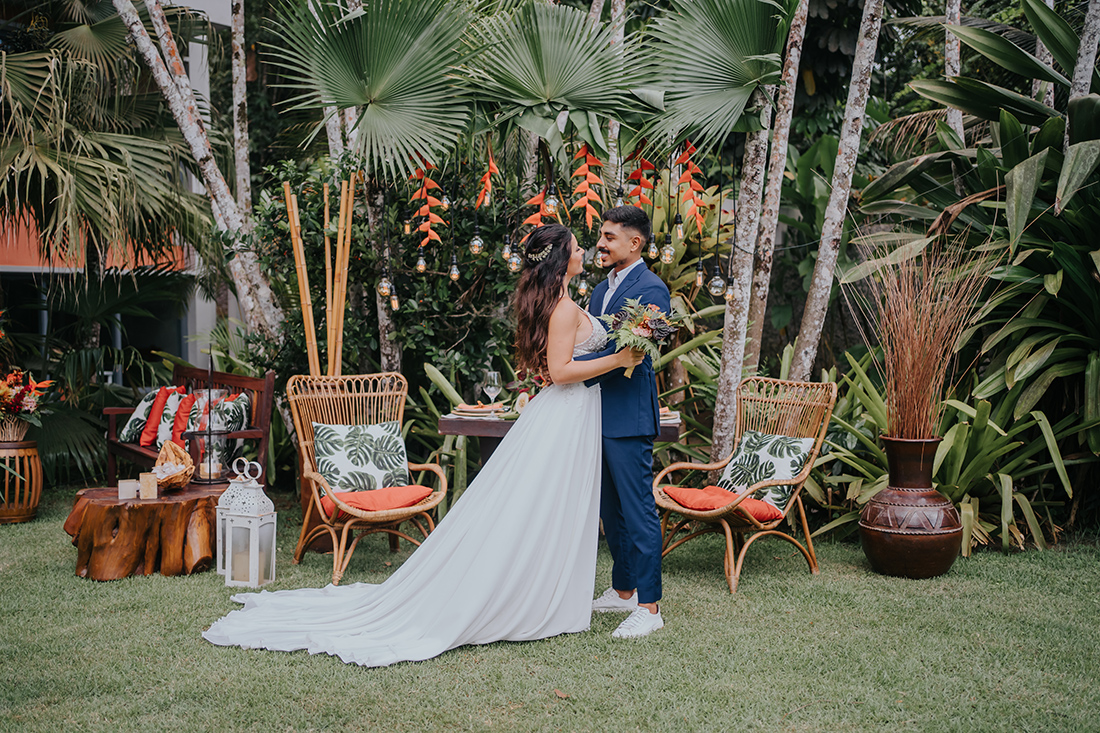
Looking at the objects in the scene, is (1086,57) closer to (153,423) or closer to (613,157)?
(613,157)

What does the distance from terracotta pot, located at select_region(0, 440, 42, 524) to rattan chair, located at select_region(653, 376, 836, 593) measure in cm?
431

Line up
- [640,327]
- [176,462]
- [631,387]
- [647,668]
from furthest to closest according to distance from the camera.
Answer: [176,462]
[631,387]
[640,327]
[647,668]

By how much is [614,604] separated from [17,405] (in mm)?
4403

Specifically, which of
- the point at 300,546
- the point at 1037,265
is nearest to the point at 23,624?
the point at 300,546

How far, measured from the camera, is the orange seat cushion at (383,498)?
15.0 feet

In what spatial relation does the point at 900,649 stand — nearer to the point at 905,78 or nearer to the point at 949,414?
the point at 949,414

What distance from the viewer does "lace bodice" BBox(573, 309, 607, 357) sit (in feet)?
12.6

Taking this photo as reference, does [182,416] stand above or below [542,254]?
below

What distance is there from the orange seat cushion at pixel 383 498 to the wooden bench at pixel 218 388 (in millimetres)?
975

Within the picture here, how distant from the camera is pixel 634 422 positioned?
12.7 ft

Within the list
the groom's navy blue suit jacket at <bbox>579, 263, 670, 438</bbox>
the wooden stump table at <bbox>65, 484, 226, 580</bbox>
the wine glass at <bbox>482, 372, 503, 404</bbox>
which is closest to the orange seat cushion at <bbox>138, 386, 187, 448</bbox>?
the wooden stump table at <bbox>65, 484, 226, 580</bbox>

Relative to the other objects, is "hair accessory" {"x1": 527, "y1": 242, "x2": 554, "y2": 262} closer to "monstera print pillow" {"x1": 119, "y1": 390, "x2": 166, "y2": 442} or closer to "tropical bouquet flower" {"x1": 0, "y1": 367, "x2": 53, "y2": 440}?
"monstera print pillow" {"x1": 119, "y1": 390, "x2": 166, "y2": 442}

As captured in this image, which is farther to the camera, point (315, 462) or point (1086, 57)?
point (1086, 57)

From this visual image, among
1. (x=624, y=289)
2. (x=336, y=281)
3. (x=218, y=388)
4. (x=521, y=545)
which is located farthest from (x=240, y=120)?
(x=521, y=545)
